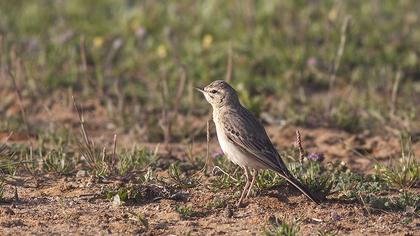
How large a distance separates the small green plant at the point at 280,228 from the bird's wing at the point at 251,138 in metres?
0.50

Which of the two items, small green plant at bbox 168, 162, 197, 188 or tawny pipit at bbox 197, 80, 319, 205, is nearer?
tawny pipit at bbox 197, 80, 319, 205

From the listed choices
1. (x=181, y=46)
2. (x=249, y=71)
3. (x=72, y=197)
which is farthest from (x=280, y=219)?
(x=181, y=46)

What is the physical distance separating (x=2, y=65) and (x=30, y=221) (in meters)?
4.53

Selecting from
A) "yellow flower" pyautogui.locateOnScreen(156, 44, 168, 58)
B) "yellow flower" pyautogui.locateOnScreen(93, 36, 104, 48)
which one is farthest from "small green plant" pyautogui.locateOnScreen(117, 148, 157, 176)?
"yellow flower" pyautogui.locateOnScreen(93, 36, 104, 48)

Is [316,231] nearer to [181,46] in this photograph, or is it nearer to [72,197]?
[72,197]

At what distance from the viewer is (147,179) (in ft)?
24.6

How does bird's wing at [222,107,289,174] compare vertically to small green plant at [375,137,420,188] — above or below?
above

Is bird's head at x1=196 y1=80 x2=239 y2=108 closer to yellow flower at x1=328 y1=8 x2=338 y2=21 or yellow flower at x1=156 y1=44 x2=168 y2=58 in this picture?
yellow flower at x1=156 y1=44 x2=168 y2=58

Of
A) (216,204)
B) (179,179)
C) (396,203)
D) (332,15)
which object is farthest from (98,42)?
(396,203)

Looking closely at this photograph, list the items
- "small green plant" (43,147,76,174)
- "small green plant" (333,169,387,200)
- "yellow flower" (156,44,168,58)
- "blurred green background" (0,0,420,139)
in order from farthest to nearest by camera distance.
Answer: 1. "yellow flower" (156,44,168,58)
2. "blurred green background" (0,0,420,139)
3. "small green plant" (43,147,76,174)
4. "small green plant" (333,169,387,200)

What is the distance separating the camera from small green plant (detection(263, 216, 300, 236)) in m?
6.22

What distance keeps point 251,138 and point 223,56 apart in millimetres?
4265

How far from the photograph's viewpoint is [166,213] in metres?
6.93

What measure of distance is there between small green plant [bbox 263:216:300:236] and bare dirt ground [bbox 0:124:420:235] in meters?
0.07
